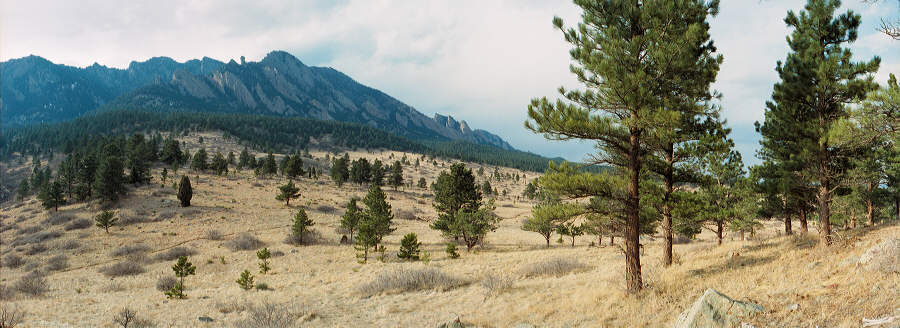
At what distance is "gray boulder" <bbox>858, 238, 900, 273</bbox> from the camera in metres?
8.04

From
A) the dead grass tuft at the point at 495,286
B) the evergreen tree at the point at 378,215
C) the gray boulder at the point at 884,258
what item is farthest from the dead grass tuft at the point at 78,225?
the gray boulder at the point at 884,258

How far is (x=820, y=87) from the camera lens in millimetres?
13391

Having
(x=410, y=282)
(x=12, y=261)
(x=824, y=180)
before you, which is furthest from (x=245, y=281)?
(x=12, y=261)

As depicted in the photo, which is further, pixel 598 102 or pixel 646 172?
pixel 646 172

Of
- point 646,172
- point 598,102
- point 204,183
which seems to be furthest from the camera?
point 204,183

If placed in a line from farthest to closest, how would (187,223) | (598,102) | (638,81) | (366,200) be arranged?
1. (187,223)
2. (366,200)
3. (598,102)
4. (638,81)

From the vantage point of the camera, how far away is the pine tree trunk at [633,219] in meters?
10.6

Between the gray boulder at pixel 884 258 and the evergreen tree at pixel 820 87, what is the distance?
5064 millimetres

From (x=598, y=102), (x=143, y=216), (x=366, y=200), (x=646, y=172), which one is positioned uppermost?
(x=598, y=102)

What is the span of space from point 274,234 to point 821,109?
147 feet

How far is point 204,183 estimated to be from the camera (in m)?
64.2

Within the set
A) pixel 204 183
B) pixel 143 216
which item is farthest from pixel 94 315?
pixel 204 183

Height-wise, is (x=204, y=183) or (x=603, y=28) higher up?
(x=603, y=28)

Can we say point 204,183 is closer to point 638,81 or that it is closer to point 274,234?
point 274,234
